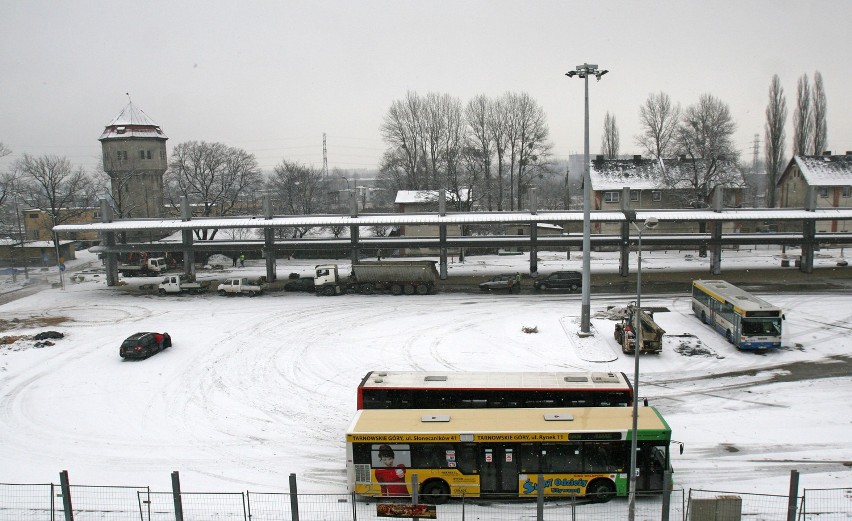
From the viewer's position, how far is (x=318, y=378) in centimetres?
2548

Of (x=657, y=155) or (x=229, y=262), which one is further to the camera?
(x=657, y=155)

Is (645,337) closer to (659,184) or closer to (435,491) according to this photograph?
(435,491)

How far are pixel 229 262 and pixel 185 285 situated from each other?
18.0 metres

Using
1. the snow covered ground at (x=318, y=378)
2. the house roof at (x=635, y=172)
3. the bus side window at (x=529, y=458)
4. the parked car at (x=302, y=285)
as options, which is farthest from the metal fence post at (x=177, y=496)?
the house roof at (x=635, y=172)

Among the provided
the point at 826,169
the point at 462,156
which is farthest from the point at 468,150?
the point at 826,169

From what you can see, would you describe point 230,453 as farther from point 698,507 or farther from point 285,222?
point 285,222

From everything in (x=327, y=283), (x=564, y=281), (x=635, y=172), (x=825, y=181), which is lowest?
(x=564, y=281)

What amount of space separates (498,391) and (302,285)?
1141 inches

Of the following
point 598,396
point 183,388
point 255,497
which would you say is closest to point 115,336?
point 183,388

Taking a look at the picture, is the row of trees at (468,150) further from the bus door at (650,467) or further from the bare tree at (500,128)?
the bus door at (650,467)

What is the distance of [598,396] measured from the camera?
17328mm

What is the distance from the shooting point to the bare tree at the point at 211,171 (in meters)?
67.0

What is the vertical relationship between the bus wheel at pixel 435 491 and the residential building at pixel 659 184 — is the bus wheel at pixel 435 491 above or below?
below

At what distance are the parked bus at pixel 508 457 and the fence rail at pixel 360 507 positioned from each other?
0.37 m
